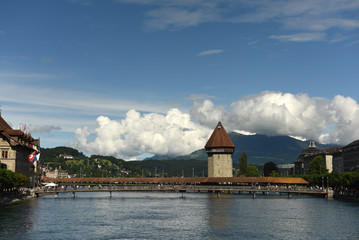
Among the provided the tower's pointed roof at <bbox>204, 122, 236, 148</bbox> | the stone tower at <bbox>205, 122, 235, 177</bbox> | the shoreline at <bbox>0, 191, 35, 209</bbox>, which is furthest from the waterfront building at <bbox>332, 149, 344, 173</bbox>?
the shoreline at <bbox>0, 191, 35, 209</bbox>

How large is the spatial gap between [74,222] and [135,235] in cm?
1303

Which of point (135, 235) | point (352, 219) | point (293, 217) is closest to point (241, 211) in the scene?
point (293, 217)

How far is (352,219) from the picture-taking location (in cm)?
6050

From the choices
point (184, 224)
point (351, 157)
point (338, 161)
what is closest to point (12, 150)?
point (184, 224)

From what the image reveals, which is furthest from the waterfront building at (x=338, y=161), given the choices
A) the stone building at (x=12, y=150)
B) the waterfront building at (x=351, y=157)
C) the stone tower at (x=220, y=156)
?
the stone building at (x=12, y=150)

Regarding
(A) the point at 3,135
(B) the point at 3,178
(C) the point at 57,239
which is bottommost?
(C) the point at 57,239

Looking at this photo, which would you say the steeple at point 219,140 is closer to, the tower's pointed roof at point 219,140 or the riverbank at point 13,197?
the tower's pointed roof at point 219,140

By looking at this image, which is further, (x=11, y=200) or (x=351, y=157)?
(x=351, y=157)

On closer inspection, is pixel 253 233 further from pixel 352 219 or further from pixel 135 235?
pixel 352 219

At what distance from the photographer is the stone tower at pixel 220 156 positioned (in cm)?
14788

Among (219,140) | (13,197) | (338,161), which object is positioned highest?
(219,140)

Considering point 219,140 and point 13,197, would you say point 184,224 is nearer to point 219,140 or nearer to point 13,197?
point 13,197

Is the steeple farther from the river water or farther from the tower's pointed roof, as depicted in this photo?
the river water

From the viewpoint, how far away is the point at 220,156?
150500 mm
